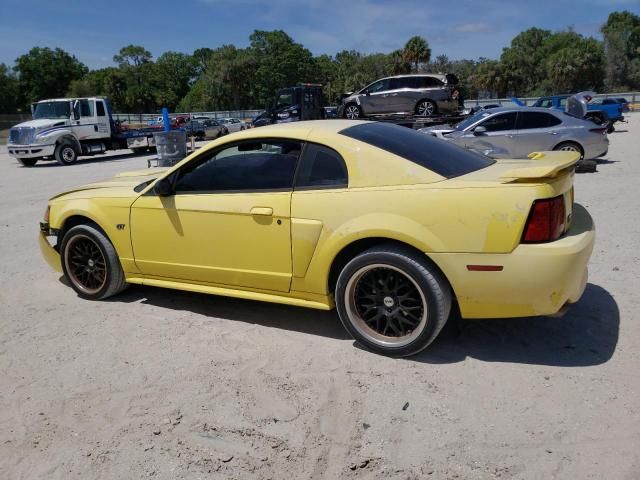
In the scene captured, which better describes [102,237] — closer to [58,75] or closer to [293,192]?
[293,192]

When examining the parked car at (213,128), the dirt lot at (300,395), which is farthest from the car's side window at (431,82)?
the parked car at (213,128)

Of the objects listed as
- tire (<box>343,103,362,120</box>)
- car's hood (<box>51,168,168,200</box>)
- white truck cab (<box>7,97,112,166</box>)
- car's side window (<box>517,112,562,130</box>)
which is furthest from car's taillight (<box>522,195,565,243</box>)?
white truck cab (<box>7,97,112,166</box>)

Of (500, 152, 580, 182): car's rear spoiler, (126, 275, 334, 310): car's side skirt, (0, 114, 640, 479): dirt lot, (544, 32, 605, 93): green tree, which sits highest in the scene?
(544, 32, 605, 93): green tree

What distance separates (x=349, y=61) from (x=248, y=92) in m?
19.3

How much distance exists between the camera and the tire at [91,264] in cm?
463

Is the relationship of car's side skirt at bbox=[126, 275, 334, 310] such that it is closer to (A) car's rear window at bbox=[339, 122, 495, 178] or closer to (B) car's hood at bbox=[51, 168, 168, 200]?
(B) car's hood at bbox=[51, 168, 168, 200]

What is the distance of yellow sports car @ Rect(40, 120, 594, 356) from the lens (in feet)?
10.4

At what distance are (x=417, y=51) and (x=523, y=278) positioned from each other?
67.1 metres

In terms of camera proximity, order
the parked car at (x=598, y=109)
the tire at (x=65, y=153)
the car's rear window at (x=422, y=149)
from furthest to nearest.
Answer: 1. the parked car at (x=598, y=109)
2. the tire at (x=65, y=153)
3. the car's rear window at (x=422, y=149)

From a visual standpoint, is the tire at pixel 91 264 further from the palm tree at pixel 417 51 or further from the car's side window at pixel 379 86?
the palm tree at pixel 417 51

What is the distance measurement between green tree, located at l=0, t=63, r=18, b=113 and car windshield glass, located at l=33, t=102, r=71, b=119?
2559 inches

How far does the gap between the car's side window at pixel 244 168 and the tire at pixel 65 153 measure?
1831 centimetres

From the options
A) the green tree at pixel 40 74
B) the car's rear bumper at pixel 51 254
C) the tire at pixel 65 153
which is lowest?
the car's rear bumper at pixel 51 254

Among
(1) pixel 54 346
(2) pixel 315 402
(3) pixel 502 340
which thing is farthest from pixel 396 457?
(1) pixel 54 346
